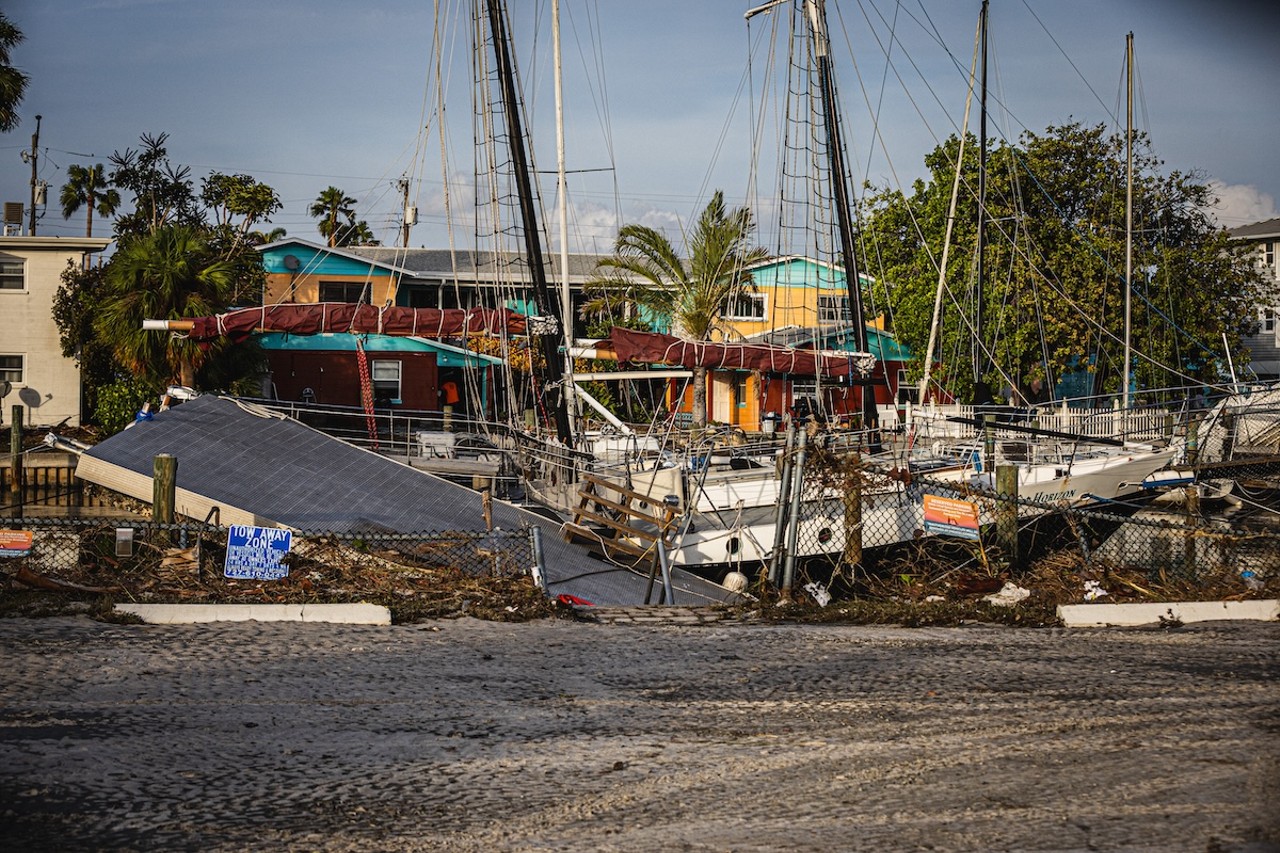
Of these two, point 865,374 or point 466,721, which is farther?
point 865,374

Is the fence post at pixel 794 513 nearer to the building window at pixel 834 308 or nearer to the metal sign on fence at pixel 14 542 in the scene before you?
the metal sign on fence at pixel 14 542

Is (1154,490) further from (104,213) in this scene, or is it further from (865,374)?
(104,213)

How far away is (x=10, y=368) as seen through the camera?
116ft

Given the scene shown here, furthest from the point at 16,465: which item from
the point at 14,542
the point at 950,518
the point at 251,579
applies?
the point at 950,518

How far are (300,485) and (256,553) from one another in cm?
755

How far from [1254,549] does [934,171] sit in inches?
1155

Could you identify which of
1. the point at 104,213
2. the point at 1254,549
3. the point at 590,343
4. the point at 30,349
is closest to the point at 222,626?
the point at 1254,549

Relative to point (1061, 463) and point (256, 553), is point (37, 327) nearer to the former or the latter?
point (256, 553)

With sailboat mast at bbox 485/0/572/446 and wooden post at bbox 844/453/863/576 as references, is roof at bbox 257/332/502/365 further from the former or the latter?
wooden post at bbox 844/453/863/576

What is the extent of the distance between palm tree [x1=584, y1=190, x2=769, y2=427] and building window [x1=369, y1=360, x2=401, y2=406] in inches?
282

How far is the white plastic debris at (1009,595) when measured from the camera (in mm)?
11156

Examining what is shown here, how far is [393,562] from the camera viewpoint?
39.8ft

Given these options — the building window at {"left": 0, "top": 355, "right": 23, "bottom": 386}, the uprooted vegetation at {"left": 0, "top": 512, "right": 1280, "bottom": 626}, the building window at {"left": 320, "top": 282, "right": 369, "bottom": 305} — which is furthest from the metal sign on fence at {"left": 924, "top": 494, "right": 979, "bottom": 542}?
the building window at {"left": 320, "top": 282, "right": 369, "bottom": 305}

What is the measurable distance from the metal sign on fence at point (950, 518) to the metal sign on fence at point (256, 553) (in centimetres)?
626
